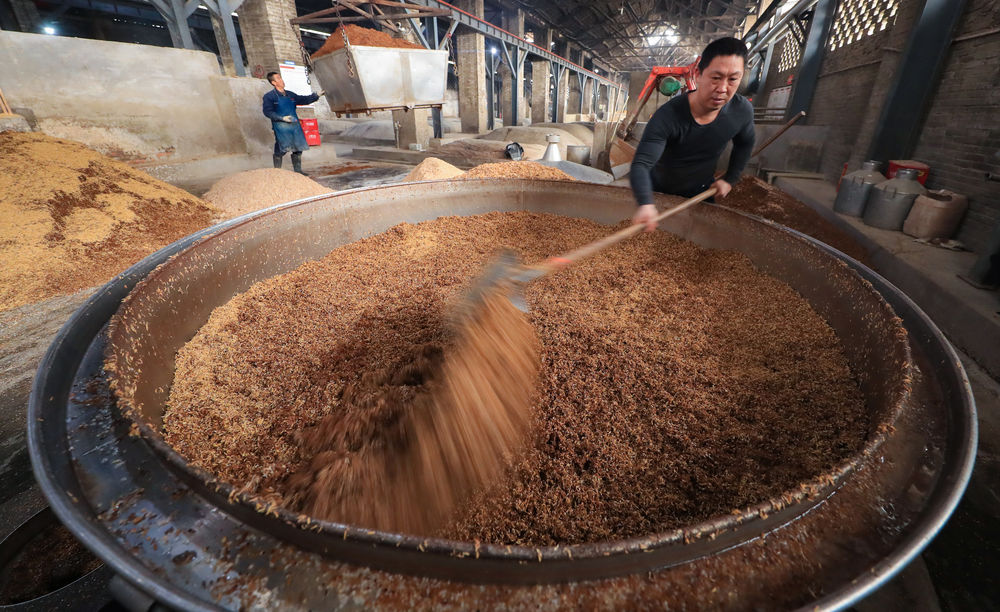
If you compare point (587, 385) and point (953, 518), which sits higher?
point (587, 385)

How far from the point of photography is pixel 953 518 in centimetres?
122

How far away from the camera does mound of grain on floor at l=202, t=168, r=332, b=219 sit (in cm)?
372

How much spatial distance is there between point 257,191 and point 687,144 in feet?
12.3

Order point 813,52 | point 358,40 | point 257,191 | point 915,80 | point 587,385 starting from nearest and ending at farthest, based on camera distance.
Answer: point 587,385 < point 358,40 < point 915,80 < point 257,191 < point 813,52

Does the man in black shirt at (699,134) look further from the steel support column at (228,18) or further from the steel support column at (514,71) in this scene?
the steel support column at (514,71)

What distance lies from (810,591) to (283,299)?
68.7 inches

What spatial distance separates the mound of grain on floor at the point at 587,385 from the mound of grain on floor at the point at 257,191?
94.6 inches

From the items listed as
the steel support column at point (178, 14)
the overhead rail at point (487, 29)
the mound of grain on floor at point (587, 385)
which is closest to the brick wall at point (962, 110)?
the mound of grain on floor at point (587, 385)

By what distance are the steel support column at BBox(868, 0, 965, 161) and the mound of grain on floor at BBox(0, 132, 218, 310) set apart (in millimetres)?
6147

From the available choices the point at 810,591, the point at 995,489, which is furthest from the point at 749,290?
the point at 810,591

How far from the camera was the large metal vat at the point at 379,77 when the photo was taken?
2.86 meters

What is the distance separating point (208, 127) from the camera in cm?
523

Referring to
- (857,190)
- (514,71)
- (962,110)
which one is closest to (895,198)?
(857,190)

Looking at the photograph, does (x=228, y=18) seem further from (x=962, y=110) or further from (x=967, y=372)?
(x=967, y=372)
